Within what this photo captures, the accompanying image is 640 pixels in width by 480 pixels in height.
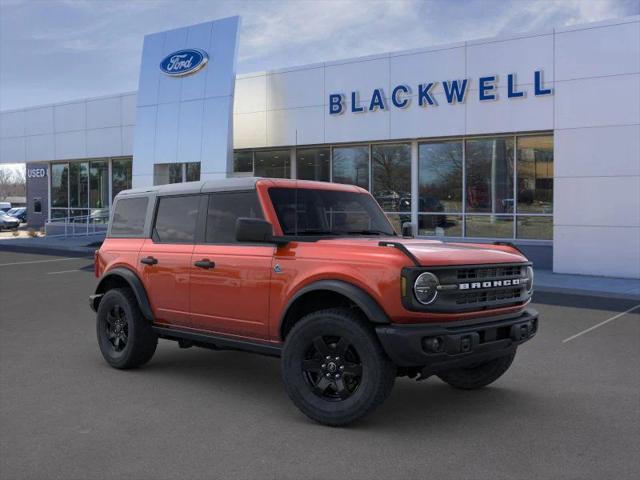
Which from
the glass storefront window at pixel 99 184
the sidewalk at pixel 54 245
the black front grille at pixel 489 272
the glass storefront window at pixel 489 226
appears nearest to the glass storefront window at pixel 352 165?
the glass storefront window at pixel 489 226

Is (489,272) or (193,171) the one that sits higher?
(193,171)

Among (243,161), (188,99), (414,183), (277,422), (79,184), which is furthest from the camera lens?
(79,184)

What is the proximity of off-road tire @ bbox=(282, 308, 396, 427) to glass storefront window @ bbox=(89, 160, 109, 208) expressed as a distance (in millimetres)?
26989

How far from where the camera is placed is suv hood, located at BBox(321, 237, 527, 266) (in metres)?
4.88

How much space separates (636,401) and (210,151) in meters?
18.6

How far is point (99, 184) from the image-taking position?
3067cm

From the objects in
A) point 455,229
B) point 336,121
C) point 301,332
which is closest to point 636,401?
point 301,332

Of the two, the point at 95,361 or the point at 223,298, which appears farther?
the point at 95,361

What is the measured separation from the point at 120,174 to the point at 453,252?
26.6m

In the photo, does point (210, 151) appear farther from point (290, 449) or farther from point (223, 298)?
point (290, 449)

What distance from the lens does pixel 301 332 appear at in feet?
16.8

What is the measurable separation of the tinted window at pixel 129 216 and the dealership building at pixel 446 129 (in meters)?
12.1

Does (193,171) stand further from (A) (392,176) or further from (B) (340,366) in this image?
(B) (340,366)

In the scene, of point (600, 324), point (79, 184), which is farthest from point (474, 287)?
point (79, 184)
